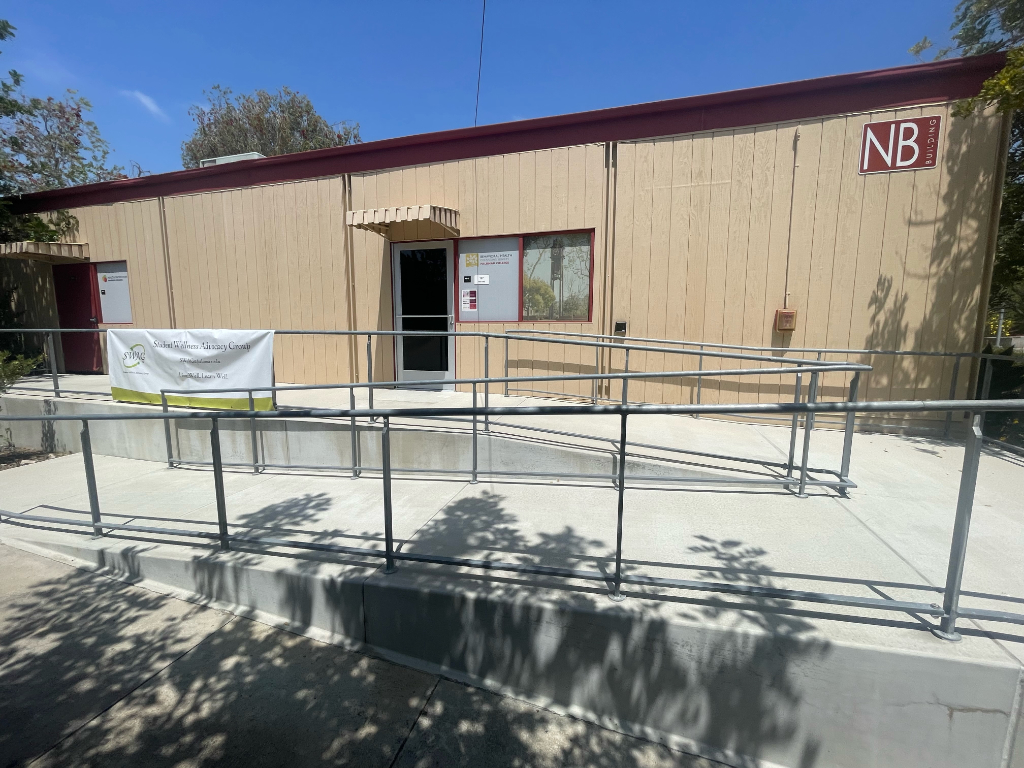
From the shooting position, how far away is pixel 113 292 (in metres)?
9.91

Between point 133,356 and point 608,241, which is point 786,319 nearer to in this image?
point 608,241

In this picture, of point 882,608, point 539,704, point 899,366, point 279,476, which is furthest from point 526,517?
point 899,366

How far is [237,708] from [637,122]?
6903 millimetres

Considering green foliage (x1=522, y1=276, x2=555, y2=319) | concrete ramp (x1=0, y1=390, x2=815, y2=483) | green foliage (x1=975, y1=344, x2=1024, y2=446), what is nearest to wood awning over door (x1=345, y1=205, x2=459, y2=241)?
green foliage (x1=522, y1=276, x2=555, y2=319)

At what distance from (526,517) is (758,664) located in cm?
180

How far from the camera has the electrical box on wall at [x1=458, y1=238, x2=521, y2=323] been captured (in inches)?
283

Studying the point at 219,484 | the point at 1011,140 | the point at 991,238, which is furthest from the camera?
the point at 1011,140

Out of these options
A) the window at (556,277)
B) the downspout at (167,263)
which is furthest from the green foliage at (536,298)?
the downspout at (167,263)

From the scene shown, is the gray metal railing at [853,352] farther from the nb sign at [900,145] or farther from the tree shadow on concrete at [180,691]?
the tree shadow on concrete at [180,691]

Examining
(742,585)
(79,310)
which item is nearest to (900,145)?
(742,585)

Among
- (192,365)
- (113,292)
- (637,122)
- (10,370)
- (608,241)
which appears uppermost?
(637,122)

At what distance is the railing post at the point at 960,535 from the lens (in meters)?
2.04

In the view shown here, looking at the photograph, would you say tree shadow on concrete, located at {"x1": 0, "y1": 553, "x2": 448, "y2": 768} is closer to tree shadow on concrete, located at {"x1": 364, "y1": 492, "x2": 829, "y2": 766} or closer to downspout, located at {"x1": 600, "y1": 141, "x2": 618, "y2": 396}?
tree shadow on concrete, located at {"x1": 364, "y1": 492, "x2": 829, "y2": 766}

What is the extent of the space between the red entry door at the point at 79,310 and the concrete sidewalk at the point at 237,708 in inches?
372
